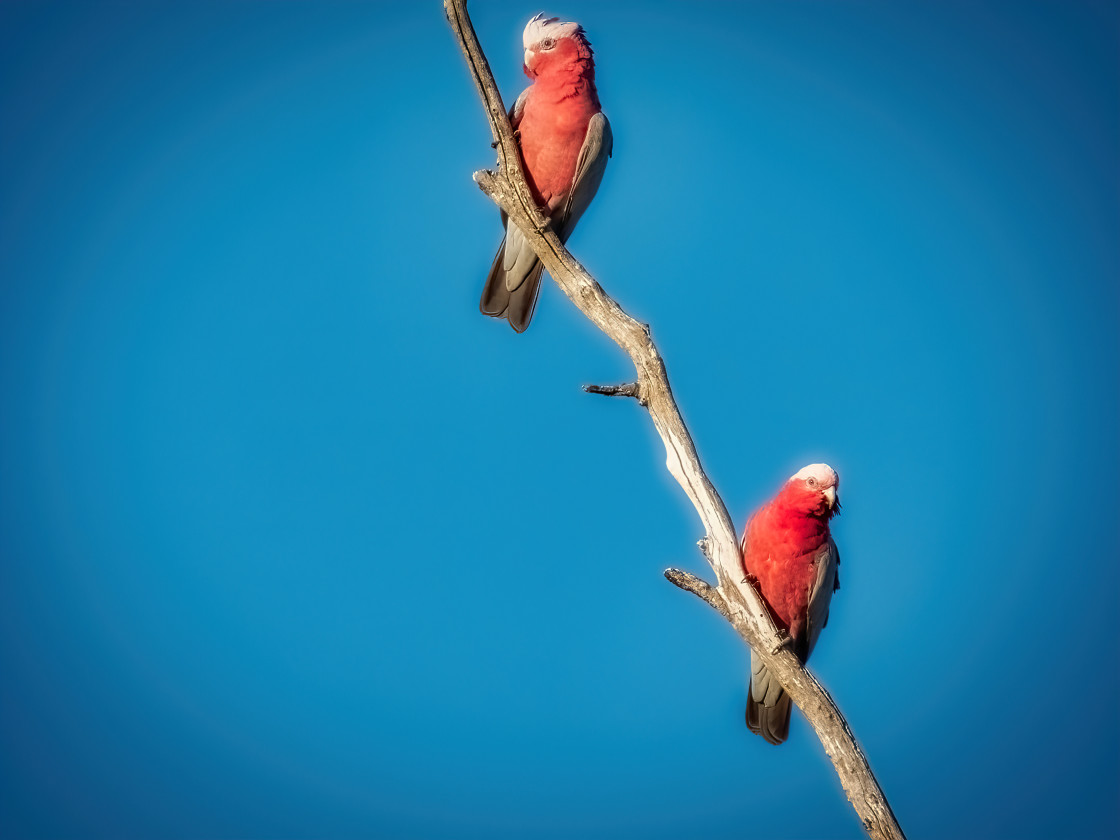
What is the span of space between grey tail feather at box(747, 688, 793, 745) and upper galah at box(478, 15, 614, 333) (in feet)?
9.59

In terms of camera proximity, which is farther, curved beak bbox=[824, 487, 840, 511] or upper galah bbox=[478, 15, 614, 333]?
upper galah bbox=[478, 15, 614, 333]

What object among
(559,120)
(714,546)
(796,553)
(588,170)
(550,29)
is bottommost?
(796,553)

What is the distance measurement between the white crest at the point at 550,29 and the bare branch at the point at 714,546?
2.26 feet

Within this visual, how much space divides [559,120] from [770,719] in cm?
361

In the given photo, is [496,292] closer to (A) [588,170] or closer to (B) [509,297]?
(B) [509,297]

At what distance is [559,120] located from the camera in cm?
500

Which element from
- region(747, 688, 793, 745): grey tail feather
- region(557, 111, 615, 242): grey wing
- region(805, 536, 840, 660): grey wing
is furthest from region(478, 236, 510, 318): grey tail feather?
region(747, 688, 793, 745): grey tail feather

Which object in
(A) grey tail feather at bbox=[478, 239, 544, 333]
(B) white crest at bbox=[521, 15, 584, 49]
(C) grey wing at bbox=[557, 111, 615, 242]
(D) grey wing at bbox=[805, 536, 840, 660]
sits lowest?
(D) grey wing at bbox=[805, 536, 840, 660]

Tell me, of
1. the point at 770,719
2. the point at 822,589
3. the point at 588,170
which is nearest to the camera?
the point at 822,589

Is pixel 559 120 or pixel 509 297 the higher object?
pixel 559 120

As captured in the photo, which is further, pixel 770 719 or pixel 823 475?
pixel 770 719

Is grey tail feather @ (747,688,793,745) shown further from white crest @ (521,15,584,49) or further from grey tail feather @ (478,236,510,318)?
white crest @ (521,15,584,49)

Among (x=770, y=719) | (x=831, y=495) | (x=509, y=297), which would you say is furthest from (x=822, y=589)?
(x=509, y=297)

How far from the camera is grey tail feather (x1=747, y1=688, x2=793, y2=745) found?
17.2 feet
